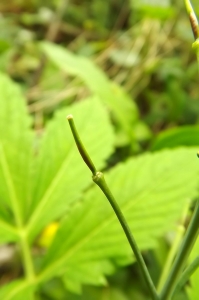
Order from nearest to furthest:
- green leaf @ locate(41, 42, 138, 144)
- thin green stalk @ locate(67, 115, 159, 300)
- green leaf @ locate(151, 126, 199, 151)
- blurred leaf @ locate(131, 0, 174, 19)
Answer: thin green stalk @ locate(67, 115, 159, 300), green leaf @ locate(151, 126, 199, 151), green leaf @ locate(41, 42, 138, 144), blurred leaf @ locate(131, 0, 174, 19)

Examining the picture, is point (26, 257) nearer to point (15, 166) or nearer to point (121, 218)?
point (15, 166)

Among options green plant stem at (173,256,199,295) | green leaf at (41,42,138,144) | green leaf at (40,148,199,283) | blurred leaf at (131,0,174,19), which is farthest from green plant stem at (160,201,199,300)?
blurred leaf at (131,0,174,19)

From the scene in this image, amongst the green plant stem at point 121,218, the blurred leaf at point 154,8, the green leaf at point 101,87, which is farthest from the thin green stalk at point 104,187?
the blurred leaf at point 154,8

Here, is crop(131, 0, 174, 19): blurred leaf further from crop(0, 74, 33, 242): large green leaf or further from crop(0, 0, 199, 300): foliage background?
crop(0, 74, 33, 242): large green leaf

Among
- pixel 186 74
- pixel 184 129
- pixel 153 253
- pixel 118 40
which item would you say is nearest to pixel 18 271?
pixel 153 253

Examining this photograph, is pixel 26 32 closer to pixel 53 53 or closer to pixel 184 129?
pixel 53 53

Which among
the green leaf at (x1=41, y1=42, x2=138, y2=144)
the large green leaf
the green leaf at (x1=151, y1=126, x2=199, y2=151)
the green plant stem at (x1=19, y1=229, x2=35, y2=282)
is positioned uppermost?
the green leaf at (x1=41, y1=42, x2=138, y2=144)

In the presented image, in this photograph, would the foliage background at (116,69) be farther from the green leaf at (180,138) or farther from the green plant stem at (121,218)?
the green plant stem at (121,218)

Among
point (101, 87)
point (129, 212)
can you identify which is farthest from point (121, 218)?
point (101, 87)
